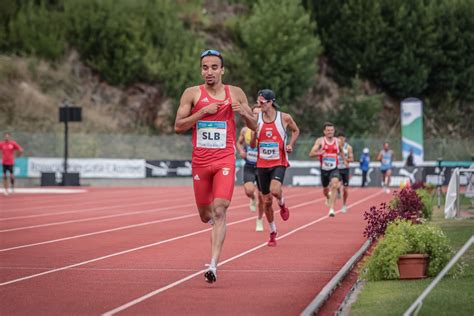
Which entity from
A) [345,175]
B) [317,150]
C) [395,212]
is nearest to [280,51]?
[345,175]

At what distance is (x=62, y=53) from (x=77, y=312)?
187 ft

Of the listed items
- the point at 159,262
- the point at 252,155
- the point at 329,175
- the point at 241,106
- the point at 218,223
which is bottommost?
the point at 159,262

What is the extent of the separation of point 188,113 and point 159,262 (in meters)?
3.42

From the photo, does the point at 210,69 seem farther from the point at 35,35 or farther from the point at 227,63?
the point at 227,63

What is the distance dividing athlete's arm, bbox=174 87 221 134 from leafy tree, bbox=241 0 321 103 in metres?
55.4

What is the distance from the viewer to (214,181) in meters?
11.4

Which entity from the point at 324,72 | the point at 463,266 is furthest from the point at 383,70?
the point at 463,266

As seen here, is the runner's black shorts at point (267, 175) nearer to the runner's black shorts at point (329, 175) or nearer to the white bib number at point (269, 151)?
the white bib number at point (269, 151)

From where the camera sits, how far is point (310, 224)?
22.3m

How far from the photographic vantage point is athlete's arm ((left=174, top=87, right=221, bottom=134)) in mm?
11039

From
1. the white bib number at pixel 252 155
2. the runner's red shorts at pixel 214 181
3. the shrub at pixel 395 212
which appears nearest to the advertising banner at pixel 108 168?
the white bib number at pixel 252 155

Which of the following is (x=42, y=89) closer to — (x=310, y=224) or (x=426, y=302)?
(x=310, y=224)

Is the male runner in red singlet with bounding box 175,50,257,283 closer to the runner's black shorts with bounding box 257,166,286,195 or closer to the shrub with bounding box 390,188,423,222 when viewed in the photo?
the runner's black shorts with bounding box 257,166,286,195

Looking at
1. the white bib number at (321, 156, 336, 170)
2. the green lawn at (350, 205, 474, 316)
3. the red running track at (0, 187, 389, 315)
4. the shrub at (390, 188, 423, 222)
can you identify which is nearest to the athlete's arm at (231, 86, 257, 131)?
the red running track at (0, 187, 389, 315)
